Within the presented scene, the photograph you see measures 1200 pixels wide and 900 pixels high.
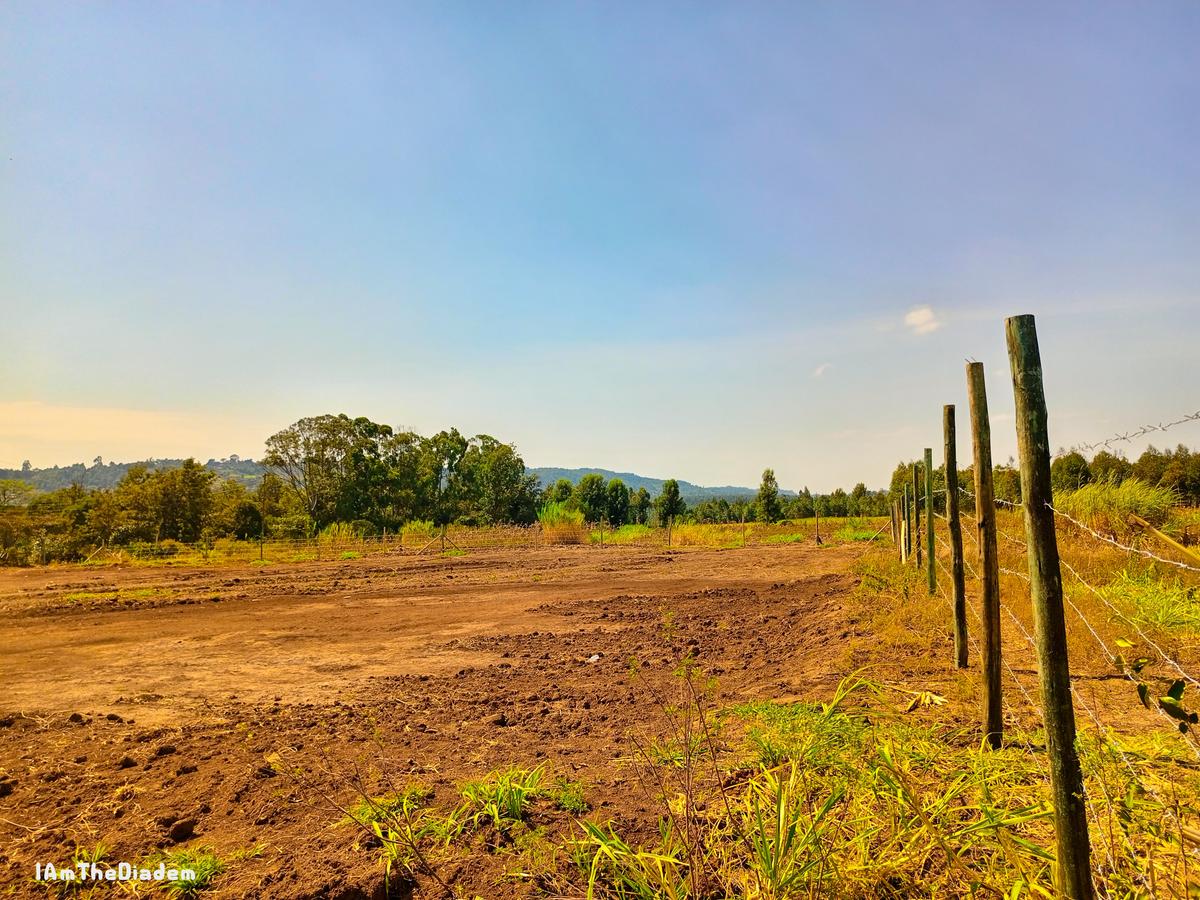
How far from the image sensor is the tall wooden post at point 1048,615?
6.48ft

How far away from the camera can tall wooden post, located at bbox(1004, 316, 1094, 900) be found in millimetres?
1977

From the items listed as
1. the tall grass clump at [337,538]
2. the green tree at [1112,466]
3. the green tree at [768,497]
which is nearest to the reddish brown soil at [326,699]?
the green tree at [1112,466]

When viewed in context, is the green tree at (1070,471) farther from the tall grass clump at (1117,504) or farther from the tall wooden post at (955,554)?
the tall wooden post at (955,554)

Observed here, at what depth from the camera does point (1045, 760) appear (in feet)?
10.0

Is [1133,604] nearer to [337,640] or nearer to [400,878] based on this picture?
[400,878]

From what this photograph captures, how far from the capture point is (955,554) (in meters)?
5.17

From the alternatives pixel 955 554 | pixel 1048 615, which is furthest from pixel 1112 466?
pixel 1048 615

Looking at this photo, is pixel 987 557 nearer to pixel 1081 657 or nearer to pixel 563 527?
pixel 1081 657

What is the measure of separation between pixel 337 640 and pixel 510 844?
22.7 ft

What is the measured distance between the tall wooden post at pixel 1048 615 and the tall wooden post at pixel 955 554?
3137mm

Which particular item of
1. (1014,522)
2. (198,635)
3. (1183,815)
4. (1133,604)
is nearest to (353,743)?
(1183,815)

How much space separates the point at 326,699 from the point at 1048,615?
228 inches

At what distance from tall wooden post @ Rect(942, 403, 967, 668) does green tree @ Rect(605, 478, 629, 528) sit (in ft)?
Answer: 182

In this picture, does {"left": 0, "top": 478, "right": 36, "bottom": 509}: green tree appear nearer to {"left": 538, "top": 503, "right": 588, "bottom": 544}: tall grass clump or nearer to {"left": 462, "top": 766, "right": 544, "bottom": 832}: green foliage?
{"left": 538, "top": 503, "right": 588, "bottom": 544}: tall grass clump
